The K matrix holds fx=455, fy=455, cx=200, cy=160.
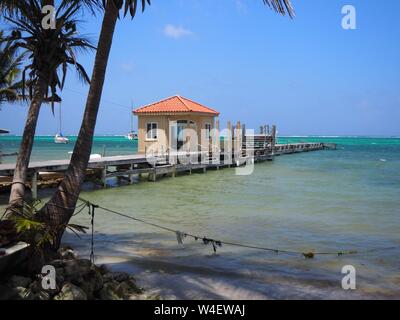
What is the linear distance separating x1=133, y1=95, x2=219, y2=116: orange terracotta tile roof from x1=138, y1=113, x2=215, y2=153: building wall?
1.18ft

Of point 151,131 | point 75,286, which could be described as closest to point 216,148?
point 151,131

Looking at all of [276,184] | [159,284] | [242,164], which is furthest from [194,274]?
[242,164]

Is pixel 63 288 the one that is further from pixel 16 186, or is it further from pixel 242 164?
pixel 242 164

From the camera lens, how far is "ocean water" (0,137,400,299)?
301 inches

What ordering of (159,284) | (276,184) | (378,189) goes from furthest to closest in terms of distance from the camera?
(276,184), (378,189), (159,284)

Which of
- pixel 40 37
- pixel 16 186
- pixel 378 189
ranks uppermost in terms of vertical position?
pixel 40 37

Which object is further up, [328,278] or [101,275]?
[101,275]

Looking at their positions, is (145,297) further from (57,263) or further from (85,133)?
(85,133)

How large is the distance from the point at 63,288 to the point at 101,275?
1.03 metres

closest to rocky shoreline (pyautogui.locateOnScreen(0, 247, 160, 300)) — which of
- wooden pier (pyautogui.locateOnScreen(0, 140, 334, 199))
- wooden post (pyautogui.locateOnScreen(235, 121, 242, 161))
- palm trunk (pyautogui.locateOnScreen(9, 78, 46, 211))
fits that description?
palm trunk (pyautogui.locateOnScreen(9, 78, 46, 211))

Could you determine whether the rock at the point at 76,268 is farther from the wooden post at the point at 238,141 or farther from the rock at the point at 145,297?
the wooden post at the point at 238,141

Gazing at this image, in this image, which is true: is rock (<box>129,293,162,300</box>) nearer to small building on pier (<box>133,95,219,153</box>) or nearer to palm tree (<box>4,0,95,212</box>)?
palm tree (<box>4,0,95,212</box>)

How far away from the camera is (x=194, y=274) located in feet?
27.0

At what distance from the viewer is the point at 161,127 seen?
30.9 meters
